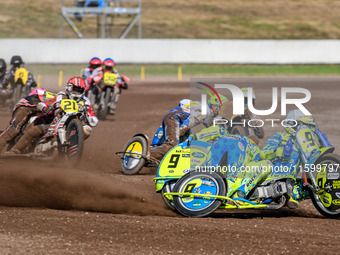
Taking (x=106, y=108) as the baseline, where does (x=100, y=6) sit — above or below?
above

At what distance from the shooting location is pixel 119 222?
8305 mm

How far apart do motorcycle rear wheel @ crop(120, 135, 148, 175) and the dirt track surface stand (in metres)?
0.19

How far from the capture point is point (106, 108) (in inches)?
844

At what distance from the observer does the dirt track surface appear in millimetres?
7250

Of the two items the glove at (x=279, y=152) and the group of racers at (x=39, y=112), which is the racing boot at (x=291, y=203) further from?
the group of racers at (x=39, y=112)

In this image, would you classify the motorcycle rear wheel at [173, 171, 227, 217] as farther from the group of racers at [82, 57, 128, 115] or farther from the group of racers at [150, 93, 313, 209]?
the group of racers at [82, 57, 128, 115]

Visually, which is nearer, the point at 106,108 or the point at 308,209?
the point at 308,209

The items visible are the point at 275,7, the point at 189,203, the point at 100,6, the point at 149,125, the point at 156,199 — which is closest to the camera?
the point at 189,203

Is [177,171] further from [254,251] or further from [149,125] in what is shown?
[149,125]

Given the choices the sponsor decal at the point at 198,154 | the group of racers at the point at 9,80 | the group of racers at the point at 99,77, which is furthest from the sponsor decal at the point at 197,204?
the group of racers at the point at 9,80

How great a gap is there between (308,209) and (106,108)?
1214 cm

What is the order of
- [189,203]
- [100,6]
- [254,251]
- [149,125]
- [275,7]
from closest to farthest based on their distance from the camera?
[254,251] < [189,203] < [149,125] < [100,6] < [275,7]

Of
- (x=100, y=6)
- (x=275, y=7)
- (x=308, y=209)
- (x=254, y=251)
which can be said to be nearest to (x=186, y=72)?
(x=100, y=6)

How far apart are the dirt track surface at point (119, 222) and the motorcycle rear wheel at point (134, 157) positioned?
0.19 m
